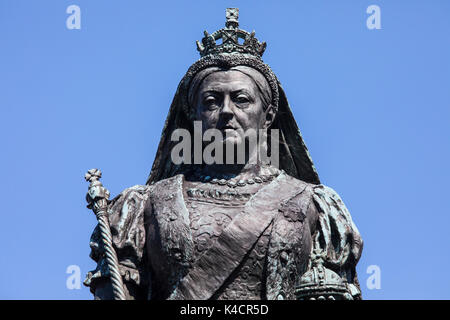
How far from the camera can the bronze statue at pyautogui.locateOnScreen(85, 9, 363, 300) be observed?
79.4 feet

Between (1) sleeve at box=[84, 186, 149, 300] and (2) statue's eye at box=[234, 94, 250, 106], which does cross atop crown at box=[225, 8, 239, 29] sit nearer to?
(2) statue's eye at box=[234, 94, 250, 106]

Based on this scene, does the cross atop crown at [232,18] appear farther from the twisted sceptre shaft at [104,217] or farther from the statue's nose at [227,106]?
the twisted sceptre shaft at [104,217]

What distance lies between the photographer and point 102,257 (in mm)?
24750

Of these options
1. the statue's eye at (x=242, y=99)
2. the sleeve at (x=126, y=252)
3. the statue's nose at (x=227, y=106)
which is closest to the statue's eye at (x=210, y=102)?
the statue's nose at (x=227, y=106)

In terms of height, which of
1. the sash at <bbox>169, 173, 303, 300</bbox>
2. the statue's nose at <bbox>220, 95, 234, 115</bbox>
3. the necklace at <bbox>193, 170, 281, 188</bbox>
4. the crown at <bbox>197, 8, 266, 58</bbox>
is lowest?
the sash at <bbox>169, 173, 303, 300</bbox>

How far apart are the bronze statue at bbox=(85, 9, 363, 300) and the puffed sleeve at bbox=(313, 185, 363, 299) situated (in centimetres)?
1

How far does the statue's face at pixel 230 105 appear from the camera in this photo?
25.1 metres

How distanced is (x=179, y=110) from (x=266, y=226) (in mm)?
2457

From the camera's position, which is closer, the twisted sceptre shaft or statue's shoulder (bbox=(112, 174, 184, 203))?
the twisted sceptre shaft

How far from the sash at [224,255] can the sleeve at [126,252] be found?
0.68m

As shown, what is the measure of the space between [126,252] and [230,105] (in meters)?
2.38

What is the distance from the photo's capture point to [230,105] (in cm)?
2516

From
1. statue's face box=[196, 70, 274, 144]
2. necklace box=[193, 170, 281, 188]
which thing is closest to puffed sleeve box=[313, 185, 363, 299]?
necklace box=[193, 170, 281, 188]
